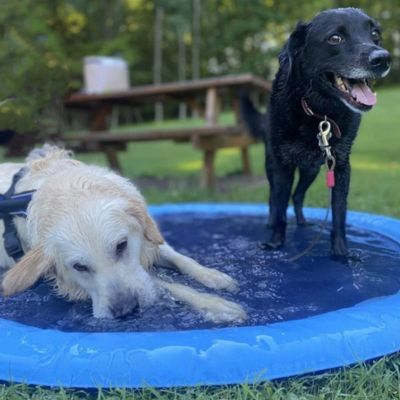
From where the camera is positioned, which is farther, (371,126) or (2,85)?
(371,126)

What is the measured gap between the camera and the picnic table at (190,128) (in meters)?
6.77

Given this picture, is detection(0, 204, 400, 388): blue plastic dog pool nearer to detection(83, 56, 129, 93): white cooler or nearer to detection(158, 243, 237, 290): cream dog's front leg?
detection(158, 243, 237, 290): cream dog's front leg

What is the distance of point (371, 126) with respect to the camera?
49.4ft

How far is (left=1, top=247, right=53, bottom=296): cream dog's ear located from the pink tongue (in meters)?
1.80

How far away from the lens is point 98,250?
250 cm

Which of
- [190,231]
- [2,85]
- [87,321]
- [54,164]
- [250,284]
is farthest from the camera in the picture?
[2,85]

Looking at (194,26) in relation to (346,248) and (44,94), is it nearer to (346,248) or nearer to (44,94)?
(44,94)

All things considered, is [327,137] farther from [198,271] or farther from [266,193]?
[266,193]

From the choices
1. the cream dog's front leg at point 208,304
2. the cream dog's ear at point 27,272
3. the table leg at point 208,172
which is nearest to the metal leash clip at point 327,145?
the cream dog's front leg at point 208,304

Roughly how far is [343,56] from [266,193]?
3.96m

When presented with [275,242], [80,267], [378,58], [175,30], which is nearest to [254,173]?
[275,242]

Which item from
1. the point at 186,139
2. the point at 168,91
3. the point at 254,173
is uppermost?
the point at 168,91

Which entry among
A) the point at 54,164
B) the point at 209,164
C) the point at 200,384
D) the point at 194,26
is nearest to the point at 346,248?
the point at 200,384

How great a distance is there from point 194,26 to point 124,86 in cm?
1679
